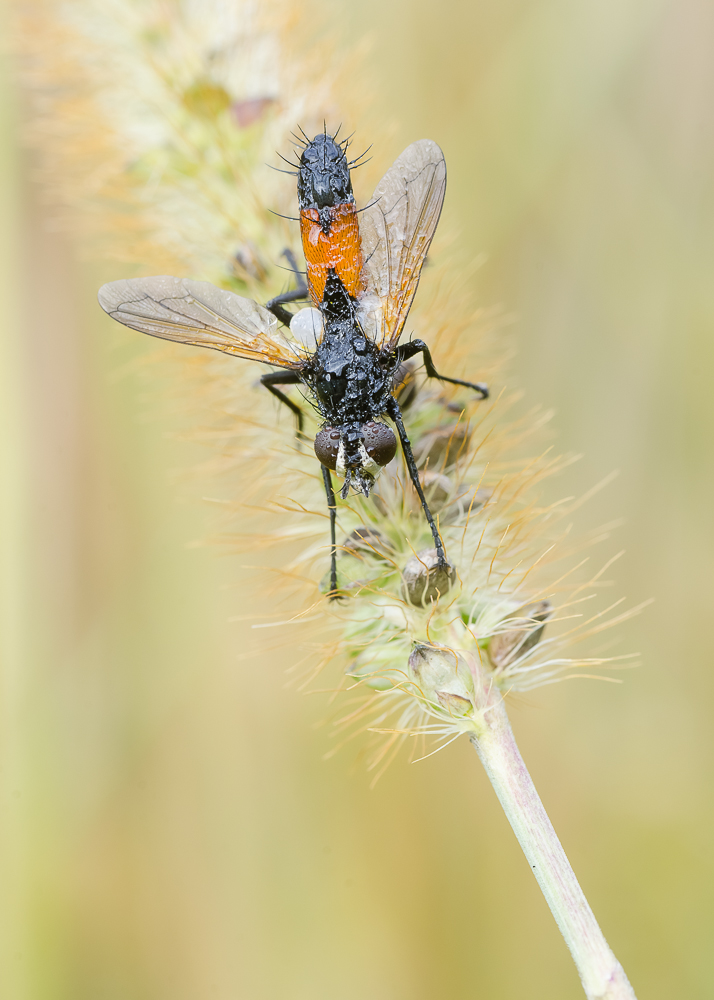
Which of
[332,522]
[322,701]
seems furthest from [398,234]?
[322,701]

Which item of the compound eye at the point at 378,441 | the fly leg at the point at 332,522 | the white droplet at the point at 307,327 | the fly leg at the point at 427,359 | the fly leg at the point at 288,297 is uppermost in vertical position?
the fly leg at the point at 288,297

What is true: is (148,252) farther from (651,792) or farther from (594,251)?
(651,792)

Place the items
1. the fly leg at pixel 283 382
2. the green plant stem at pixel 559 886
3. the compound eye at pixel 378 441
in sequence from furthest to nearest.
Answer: the fly leg at pixel 283 382 < the compound eye at pixel 378 441 < the green plant stem at pixel 559 886

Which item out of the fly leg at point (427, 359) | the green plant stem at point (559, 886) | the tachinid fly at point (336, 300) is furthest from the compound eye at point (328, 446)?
the green plant stem at point (559, 886)

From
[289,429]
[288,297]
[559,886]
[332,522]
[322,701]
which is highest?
[288,297]

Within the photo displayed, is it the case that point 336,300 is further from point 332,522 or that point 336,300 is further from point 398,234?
point 332,522

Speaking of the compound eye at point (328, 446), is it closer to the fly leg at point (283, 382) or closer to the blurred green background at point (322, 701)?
the fly leg at point (283, 382)
